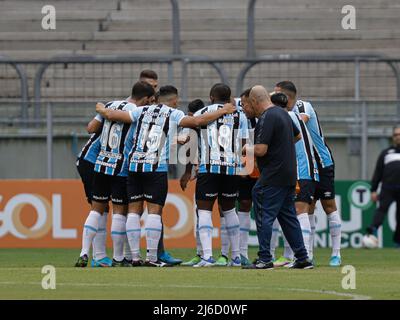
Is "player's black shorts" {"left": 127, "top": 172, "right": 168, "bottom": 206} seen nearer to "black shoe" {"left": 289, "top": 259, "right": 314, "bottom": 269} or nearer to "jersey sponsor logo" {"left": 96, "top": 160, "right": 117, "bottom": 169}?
"jersey sponsor logo" {"left": 96, "top": 160, "right": 117, "bottom": 169}

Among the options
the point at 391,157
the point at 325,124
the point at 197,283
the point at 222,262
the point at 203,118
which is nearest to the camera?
the point at 197,283

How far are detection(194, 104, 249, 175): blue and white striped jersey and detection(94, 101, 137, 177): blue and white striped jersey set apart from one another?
32.9 inches

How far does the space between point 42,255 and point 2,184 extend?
9.07 ft

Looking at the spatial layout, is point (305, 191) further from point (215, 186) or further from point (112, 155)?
point (112, 155)

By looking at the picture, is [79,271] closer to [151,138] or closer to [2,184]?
[151,138]

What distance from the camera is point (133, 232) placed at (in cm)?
1490

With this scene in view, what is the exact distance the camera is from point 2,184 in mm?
21266

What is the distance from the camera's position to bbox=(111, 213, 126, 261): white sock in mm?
15195

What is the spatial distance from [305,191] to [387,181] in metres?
6.46

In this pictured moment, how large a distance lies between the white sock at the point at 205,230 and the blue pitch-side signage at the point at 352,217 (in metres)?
6.29

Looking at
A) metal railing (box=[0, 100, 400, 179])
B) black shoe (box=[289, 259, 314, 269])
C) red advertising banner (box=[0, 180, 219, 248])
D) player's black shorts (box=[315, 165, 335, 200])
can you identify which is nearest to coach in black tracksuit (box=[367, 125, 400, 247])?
metal railing (box=[0, 100, 400, 179])

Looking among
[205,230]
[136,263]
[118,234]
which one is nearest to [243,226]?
[205,230]
